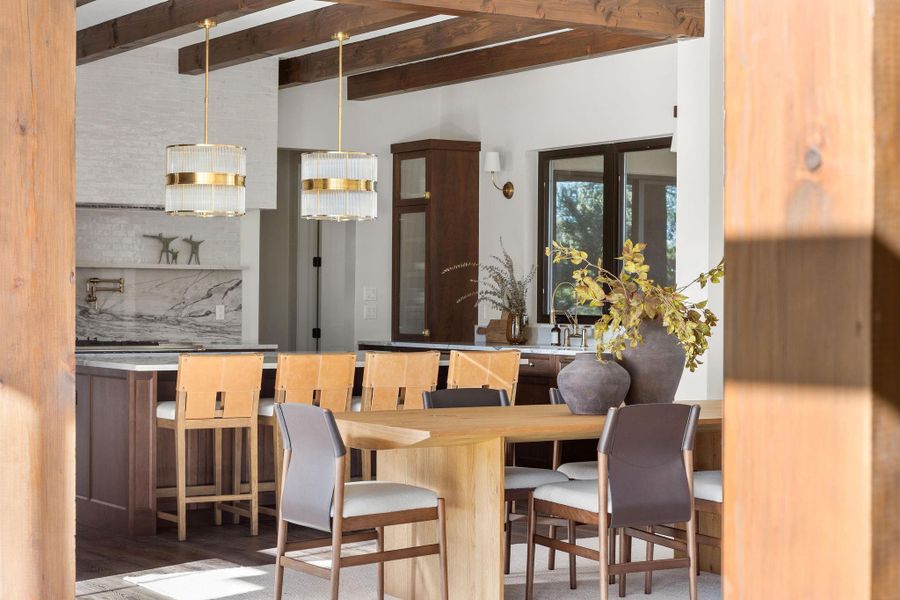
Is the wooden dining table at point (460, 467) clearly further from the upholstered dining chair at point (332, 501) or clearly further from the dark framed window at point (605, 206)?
the dark framed window at point (605, 206)

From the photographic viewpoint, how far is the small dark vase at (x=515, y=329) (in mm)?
9188

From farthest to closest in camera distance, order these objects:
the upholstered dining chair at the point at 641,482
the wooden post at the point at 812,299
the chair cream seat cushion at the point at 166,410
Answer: the chair cream seat cushion at the point at 166,410
the upholstered dining chair at the point at 641,482
the wooden post at the point at 812,299

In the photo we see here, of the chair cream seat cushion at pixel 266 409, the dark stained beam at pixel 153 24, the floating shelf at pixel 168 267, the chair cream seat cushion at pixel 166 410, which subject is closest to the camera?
the chair cream seat cushion at pixel 166 410

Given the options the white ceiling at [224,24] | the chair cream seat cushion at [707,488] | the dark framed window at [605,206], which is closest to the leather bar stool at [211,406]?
the chair cream seat cushion at [707,488]

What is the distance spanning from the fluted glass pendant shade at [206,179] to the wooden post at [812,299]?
5806 millimetres

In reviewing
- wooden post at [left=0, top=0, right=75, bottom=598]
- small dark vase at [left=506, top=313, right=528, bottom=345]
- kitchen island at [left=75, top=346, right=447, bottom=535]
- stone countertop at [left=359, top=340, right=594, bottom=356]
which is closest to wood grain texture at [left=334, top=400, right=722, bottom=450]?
wooden post at [left=0, top=0, right=75, bottom=598]

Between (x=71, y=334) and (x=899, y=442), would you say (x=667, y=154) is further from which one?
(x=899, y=442)

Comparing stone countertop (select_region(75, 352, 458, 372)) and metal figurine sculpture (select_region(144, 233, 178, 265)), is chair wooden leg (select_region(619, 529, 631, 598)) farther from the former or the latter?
metal figurine sculpture (select_region(144, 233, 178, 265))

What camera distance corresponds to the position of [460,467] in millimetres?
4395

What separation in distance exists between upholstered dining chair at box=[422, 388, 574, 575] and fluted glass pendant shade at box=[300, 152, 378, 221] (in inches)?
80.3

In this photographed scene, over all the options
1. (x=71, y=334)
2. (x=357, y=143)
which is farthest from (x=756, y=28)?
(x=357, y=143)

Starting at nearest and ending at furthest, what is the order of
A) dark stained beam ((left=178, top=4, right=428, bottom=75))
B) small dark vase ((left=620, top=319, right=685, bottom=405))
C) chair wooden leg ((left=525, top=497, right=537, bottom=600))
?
chair wooden leg ((left=525, top=497, right=537, bottom=600)) < small dark vase ((left=620, top=319, right=685, bottom=405)) < dark stained beam ((left=178, top=4, right=428, bottom=75))

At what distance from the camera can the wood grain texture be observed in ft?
13.2

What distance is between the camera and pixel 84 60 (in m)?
8.29
